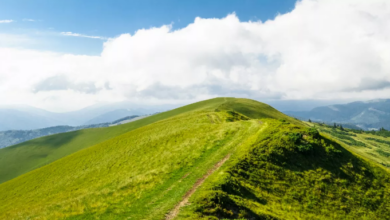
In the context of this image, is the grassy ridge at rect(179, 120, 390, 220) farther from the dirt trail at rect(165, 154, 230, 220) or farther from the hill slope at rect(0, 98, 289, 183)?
the hill slope at rect(0, 98, 289, 183)

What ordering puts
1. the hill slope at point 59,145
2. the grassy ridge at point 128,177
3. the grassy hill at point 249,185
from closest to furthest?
the grassy hill at point 249,185
the grassy ridge at point 128,177
the hill slope at point 59,145

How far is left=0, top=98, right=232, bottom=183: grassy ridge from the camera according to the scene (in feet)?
446

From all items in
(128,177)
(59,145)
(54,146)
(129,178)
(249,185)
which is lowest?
(54,146)

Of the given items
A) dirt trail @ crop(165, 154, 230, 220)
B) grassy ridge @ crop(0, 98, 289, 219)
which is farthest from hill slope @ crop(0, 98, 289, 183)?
dirt trail @ crop(165, 154, 230, 220)

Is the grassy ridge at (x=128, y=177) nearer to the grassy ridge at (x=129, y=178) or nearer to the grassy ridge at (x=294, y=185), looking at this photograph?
the grassy ridge at (x=129, y=178)

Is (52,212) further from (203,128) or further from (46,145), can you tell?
(46,145)

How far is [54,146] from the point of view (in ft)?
545

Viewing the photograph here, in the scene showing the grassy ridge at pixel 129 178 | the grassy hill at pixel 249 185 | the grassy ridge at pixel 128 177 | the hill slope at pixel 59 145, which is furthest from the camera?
the hill slope at pixel 59 145

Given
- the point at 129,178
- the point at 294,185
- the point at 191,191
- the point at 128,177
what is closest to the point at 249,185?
the point at 294,185

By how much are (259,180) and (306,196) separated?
5.95 metres

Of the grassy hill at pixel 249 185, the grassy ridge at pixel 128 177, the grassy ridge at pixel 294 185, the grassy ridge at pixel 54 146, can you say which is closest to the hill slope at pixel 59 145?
the grassy ridge at pixel 54 146

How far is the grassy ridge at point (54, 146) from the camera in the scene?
446 ft

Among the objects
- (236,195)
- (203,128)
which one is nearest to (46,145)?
(203,128)

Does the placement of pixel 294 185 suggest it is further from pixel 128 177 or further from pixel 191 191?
pixel 128 177
